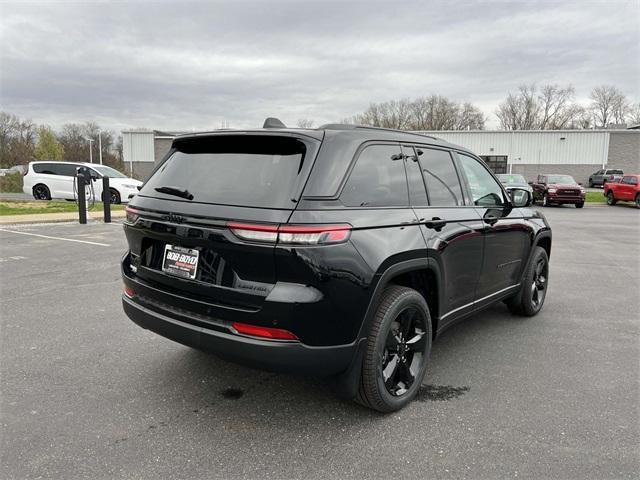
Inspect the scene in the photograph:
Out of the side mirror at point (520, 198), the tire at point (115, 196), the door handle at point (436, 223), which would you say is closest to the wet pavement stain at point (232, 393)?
the door handle at point (436, 223)

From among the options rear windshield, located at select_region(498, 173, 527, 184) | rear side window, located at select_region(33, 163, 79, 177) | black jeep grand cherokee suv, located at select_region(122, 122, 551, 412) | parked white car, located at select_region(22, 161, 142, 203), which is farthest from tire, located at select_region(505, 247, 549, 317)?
rear windshield, located at select_region(498, 173, 527, 184)

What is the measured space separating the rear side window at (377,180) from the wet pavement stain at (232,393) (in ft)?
5.11

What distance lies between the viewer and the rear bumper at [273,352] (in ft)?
8.48

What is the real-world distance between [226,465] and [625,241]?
40.9 feet

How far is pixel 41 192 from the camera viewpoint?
732 inches

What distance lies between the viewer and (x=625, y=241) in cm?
1191

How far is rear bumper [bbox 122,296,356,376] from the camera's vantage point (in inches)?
102

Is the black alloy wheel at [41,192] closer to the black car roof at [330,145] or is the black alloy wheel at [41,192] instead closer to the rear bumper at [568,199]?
the black car roof at [330,145]

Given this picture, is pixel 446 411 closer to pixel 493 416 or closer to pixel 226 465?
pixel 493 416

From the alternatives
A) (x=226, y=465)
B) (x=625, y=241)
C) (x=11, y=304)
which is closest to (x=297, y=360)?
(x=226, y=465)

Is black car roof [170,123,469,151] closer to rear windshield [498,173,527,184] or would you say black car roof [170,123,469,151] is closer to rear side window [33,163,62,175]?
rear side window [33,163,62,175]

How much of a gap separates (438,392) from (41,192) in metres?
19.4

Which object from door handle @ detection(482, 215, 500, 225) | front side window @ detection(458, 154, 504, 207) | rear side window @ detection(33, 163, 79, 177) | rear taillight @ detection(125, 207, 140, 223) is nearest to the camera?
rear taillight @ detection(125, 207, 140, 223)

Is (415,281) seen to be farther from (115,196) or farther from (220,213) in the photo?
(115,196)
